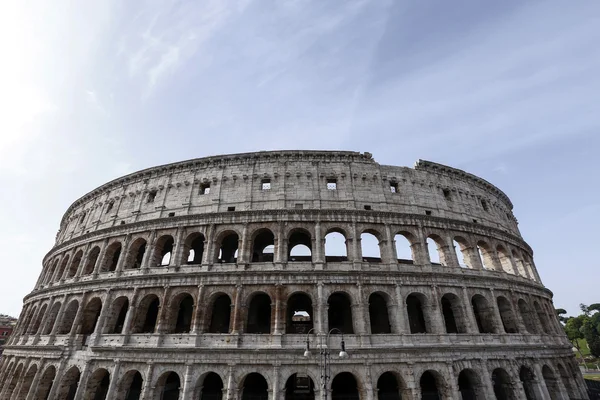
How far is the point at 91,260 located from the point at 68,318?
4734 mm

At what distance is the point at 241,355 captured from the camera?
17438mm

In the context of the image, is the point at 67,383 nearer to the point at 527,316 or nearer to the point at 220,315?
the point at 220,315

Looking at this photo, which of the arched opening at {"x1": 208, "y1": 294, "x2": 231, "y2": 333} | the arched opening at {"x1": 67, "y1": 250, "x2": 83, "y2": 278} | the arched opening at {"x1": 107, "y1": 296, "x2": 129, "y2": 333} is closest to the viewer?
the arched opening at {"x1": 107, "y1": 296, "x2": 129, "y2": 333}

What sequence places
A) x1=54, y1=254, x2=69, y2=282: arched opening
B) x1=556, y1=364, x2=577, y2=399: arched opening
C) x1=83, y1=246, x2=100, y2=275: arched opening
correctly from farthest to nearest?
x1=54, y1=254, x2=69, y2=282: arched opening, x1=83, y1=246, x2=100, y2=275: arched opening, x1=556, y1=364, x2=577, y2=399: arched opening

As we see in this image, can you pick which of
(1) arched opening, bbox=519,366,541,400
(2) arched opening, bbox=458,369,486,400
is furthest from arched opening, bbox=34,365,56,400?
(1) arched opening, bbox=519,366,541,400

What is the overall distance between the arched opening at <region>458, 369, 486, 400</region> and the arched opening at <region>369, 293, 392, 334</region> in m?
5.51

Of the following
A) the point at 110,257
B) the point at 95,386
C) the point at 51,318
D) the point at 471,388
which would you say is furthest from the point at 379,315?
the point at 51,318

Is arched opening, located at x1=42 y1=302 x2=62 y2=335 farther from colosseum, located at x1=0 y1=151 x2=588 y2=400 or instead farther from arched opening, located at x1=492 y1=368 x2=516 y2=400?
arched opening, located at x1=492 y1=368 x2=516 y2=400

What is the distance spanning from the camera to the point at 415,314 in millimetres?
21906

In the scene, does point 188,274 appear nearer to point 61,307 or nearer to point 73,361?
point 73,361

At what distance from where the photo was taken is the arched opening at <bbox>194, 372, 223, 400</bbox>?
60.3ft

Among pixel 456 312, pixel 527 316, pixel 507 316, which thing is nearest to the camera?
pixel 456 312

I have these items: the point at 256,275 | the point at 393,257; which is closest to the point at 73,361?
the point at 256,275

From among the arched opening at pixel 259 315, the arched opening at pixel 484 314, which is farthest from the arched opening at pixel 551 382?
the arched opening at pixel 259 315
